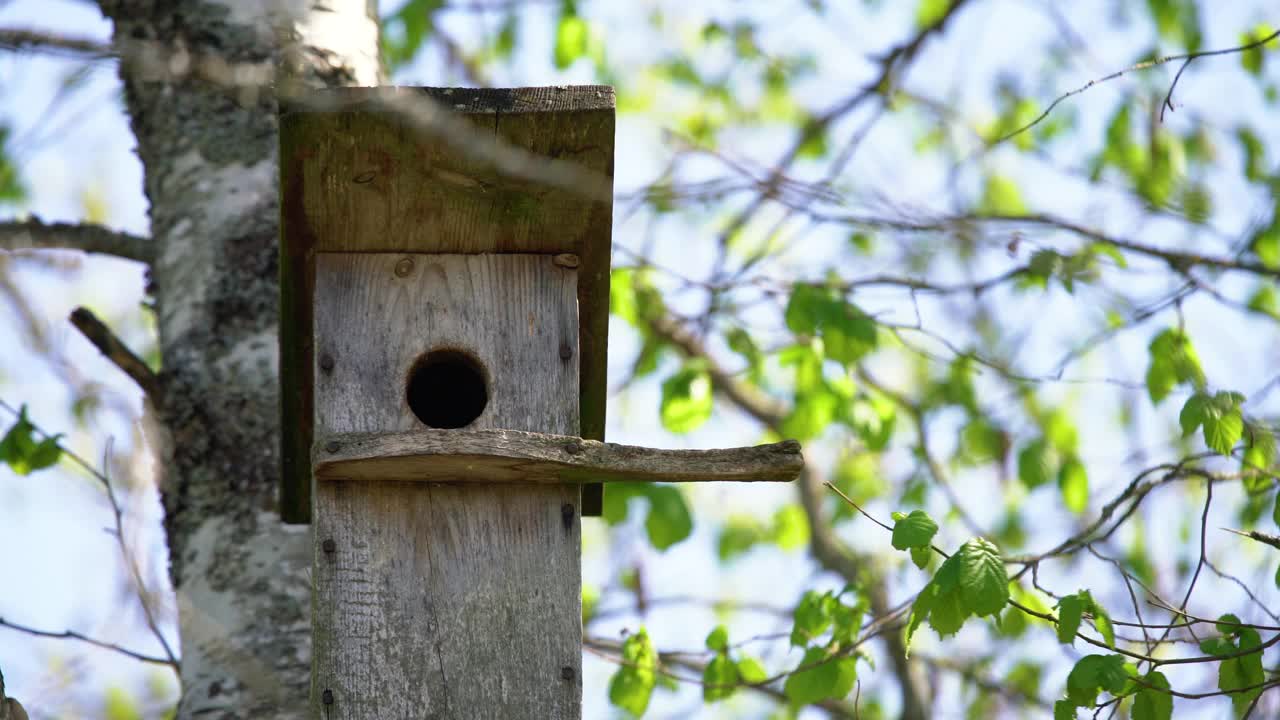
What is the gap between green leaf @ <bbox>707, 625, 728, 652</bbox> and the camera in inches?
121

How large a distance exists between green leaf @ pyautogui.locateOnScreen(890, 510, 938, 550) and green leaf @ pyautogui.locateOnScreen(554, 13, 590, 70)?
2.66 metres

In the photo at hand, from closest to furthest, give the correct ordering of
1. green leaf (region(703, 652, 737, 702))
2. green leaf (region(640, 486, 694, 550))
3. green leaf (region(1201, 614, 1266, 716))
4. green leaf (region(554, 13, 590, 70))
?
green leaf (region(1201, 614, 1266, 716)) < green leaf (region(703, 652, 737, 702)) < green leaf (region(640, 486, 694, 550)) < green leaf (region(554, 13, 590, 70))

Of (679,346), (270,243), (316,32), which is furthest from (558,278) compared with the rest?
(679,346)

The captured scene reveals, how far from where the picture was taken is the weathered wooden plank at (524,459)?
76.0 inches

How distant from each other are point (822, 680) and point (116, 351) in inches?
62.8

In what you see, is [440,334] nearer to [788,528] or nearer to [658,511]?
[658,511]

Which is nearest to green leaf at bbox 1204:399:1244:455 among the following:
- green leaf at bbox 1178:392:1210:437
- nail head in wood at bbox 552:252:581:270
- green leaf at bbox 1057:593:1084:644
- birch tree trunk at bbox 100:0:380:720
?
green leaf at bbox 1178:392:1210:437

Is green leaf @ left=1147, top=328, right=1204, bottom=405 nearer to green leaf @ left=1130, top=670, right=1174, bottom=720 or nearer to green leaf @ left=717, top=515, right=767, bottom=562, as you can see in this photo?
green leaf @ left=1130, top=670, right=1174, bottom=720

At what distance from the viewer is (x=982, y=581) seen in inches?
82.3

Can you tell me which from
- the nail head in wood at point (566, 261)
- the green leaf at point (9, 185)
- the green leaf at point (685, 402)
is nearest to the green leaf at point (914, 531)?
the nail head in wood at point (566, 261)

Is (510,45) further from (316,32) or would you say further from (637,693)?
(637,693)

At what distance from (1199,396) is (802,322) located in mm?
1113

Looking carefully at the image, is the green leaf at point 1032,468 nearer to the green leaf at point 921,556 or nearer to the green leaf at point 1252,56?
the green leaf at point 1252,56

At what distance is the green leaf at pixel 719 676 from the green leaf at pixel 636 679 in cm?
13
